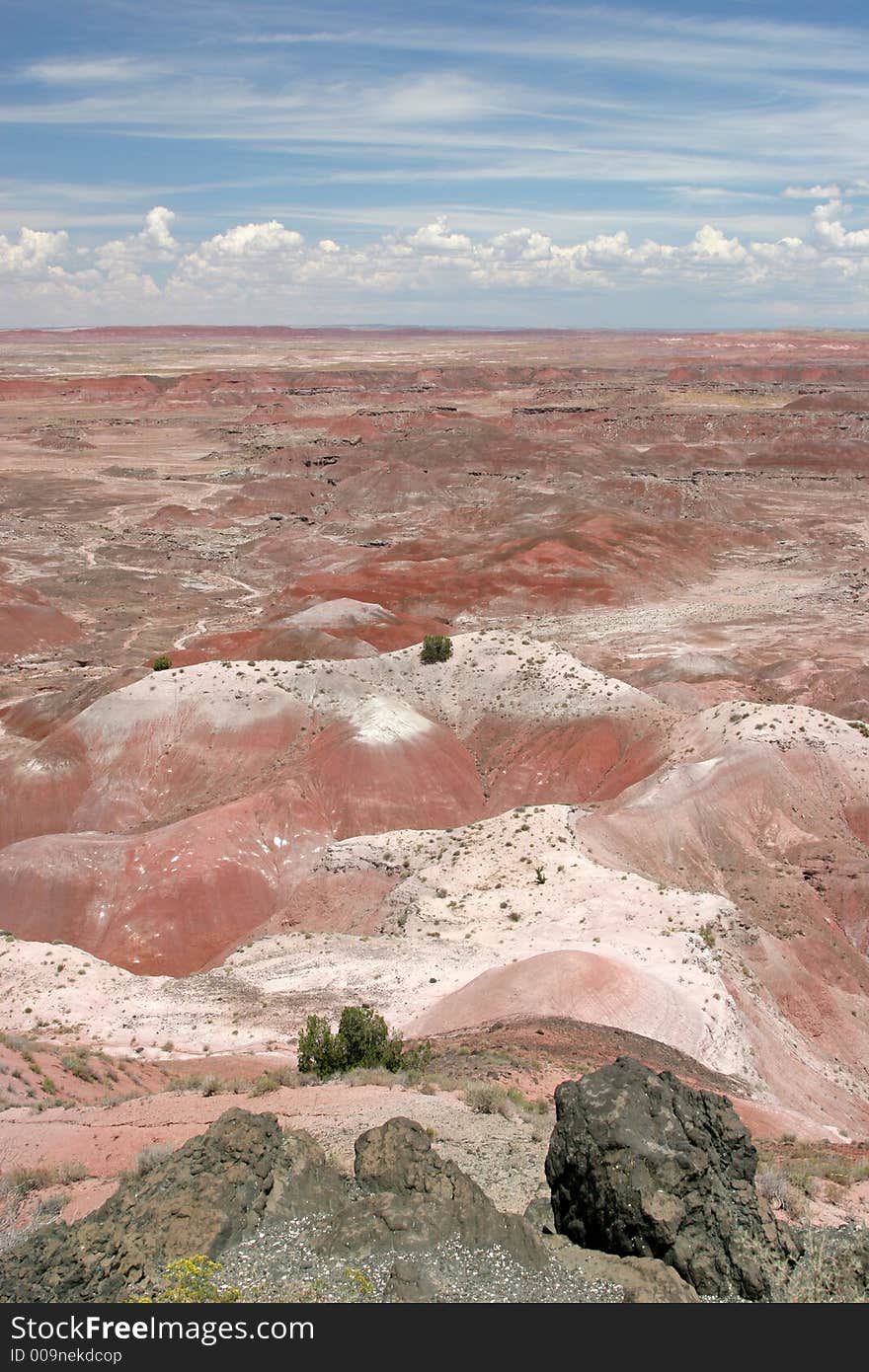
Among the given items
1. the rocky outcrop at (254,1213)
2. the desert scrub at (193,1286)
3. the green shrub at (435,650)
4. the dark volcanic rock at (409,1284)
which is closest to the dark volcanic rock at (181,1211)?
the rocky outcrop at (254,1213)

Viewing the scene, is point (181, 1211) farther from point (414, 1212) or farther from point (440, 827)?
point (440, 827)

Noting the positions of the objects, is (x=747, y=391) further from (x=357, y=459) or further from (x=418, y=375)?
(x=357, y=459)

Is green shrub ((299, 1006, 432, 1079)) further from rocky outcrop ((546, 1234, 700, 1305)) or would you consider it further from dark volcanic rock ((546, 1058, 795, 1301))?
rocky outcrop ((546, 1234, 700, 1305))

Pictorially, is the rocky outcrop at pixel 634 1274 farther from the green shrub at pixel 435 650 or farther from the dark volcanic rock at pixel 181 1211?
the green shrub at pixel 435 650

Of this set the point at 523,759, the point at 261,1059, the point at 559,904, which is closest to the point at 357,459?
the point at 523,759

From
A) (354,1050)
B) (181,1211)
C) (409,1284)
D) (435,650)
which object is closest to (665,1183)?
(409,1284)

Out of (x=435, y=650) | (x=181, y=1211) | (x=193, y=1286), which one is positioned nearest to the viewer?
(x=193, y=1286)
